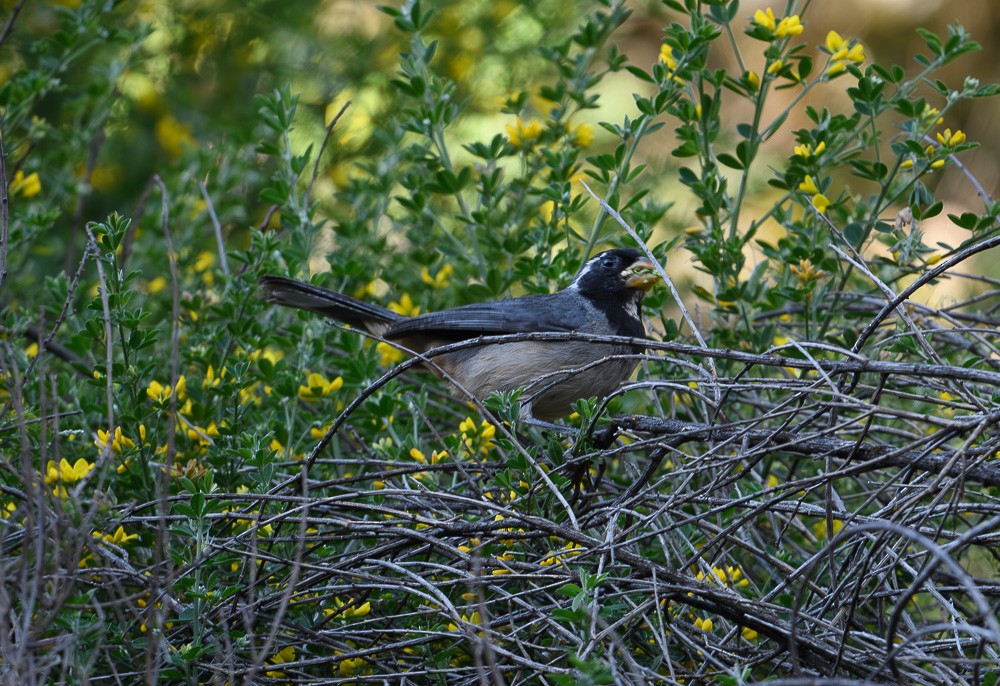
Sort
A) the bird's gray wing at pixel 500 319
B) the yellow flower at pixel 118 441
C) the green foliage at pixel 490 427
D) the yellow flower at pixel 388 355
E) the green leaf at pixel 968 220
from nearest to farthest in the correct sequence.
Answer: the green foliage at pixel 490 427
the yellow flower at pixel 118 441
the green leaf at pixel 968 220
the bird's gray wing at pixel 500 319
the yellow flower at pixel 388 355

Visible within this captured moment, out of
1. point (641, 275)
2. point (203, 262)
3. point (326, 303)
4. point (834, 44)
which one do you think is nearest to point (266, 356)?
point (326, 303)

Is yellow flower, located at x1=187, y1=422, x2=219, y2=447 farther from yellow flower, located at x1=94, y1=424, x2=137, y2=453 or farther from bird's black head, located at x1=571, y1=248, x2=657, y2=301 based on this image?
bird's black head, located at x1=571, y1=248, x2=657, y2=301

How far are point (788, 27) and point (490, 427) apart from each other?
5.81 ft

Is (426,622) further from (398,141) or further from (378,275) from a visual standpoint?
(398,141)

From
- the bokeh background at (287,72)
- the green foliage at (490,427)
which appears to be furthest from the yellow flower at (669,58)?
the bokeh background at (287,72)

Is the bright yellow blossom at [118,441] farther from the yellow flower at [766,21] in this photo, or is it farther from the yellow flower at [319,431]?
the yellow flower at [766,21]

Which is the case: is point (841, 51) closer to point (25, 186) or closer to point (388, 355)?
point (388, 355)

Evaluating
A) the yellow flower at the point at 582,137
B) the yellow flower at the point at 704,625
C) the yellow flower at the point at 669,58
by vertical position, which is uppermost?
the yellow flower at the point at 669,58

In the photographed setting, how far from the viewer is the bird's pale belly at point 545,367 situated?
169 inches

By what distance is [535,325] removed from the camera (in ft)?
15.0

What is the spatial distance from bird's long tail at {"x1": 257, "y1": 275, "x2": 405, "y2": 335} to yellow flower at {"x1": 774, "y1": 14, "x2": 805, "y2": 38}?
1.84 metres

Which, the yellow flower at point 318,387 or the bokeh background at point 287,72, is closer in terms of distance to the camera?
the yellow flower at point 318,387

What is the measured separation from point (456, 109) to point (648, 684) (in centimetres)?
290

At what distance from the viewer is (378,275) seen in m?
5.19
